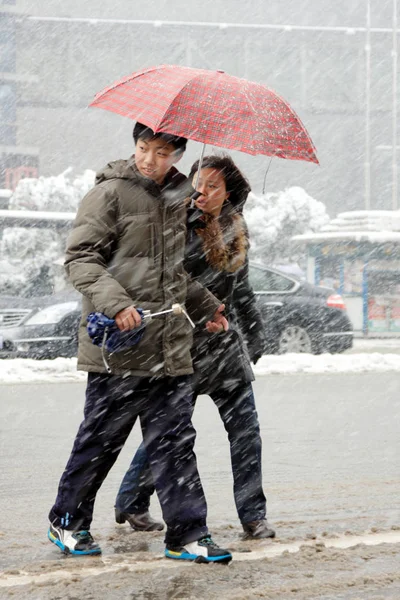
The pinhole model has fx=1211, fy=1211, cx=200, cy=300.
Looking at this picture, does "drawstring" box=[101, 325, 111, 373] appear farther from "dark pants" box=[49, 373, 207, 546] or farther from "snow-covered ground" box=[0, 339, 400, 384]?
"snow-covered ground" box=[0, 339, 400, 384]

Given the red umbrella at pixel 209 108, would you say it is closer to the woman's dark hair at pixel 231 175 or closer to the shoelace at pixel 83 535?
the woman's dark hair at pixel 231 175

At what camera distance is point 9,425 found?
9.50 metres

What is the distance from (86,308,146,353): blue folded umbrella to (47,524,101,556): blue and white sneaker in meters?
0.75

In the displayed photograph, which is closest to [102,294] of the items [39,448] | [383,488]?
[383,488]

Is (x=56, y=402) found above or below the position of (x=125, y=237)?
below

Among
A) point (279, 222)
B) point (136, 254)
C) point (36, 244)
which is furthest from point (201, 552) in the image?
point (279, 222)

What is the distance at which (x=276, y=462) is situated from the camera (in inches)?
294

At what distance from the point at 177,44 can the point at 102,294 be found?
A: 60483 mm

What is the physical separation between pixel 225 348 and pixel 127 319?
0.94m

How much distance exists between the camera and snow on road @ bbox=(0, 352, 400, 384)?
545 inches

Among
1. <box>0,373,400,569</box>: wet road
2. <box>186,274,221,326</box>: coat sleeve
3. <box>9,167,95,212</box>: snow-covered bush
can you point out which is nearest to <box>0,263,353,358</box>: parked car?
<box>0,373,400,569</box>: wet road

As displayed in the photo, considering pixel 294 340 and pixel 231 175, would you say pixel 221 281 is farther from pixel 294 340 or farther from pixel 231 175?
pixel 294 340

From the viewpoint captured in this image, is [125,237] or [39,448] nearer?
[125,237]

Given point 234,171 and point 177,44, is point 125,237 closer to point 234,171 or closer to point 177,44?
point 234,171
